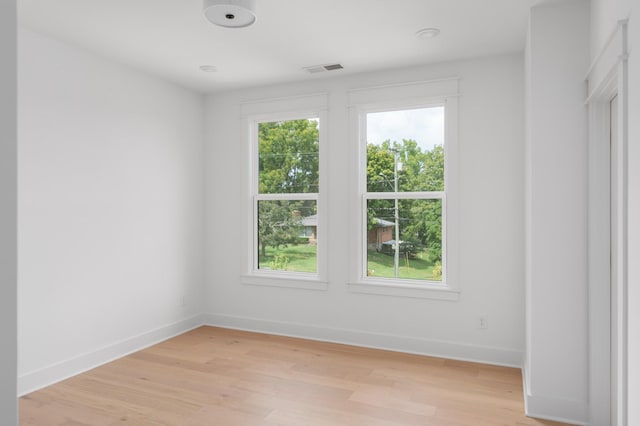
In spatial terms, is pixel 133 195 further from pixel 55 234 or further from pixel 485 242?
pixel 485 242

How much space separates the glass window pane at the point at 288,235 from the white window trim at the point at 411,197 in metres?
0.51

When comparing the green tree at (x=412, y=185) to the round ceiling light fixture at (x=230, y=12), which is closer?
the round ceiling light fixture at (x=230, y=12)

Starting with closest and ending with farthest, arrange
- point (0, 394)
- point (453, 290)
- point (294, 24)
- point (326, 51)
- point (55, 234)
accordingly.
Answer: point (0, 394) → point (294, 24) → point (55, 234) → point (326, 51) → point (453, 290)

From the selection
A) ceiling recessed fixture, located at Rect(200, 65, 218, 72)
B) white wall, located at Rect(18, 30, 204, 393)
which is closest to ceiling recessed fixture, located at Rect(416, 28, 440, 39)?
ceiling recessed fixture, located at Rect(200, 65, 218, 72)

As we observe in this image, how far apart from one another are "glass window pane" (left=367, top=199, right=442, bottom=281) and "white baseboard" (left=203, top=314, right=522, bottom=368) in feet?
1.96

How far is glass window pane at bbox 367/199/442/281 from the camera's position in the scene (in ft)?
13.1

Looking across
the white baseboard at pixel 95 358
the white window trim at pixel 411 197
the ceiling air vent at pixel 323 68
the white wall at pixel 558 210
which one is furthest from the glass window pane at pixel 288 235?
the white wall at pixel 558 210

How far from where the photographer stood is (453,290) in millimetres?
3832

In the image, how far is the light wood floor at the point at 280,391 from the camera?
2.73m

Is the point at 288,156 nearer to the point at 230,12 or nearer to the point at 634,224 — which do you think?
the point at 230,12

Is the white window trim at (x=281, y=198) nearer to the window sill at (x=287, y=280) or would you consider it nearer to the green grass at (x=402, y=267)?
the window sill at (x=287, y=280)

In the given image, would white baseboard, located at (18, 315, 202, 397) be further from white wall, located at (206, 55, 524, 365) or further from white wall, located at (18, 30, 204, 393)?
white wall, located at (206, 55, 524, 365)

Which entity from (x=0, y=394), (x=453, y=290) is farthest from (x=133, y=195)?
(x=0, y=394)

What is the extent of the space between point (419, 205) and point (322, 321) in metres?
1.54
